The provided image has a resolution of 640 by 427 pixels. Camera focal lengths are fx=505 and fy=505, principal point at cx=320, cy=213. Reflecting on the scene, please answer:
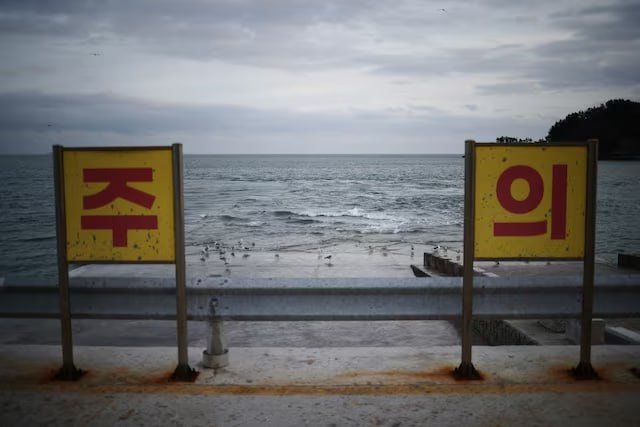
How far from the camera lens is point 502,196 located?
159 inches

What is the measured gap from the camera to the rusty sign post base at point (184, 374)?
4.03 metres

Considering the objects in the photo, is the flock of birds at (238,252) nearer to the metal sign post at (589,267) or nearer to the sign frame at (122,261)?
the sign frame at (122,261)

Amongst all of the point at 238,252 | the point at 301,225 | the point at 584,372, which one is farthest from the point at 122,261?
the point at 301,225

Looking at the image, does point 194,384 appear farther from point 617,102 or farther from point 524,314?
point 617,102

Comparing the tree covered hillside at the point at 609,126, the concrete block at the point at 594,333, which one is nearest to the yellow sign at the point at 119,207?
the concrete block at the point at 594,333

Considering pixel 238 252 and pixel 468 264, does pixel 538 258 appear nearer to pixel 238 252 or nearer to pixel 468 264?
pixel 468 264

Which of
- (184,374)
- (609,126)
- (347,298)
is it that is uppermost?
(609,126)

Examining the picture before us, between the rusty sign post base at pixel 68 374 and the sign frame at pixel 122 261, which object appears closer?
the sign frame at pixel 122 261

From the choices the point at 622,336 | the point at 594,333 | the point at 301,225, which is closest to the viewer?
the point at 594,333

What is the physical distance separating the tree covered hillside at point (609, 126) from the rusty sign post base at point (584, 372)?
170 meters

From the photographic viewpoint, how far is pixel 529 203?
13.3 feet

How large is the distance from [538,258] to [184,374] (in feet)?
9.76

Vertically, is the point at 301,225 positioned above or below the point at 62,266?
below

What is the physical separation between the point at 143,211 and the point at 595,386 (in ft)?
12.4
